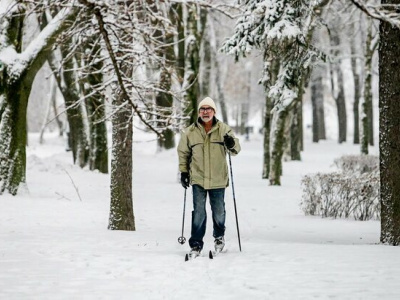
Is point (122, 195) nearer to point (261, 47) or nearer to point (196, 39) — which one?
point (261, 47)

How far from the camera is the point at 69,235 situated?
29.6 feet

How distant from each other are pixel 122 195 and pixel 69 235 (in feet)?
3.29

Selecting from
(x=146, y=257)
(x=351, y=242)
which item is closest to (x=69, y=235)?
(x=146, y=257)

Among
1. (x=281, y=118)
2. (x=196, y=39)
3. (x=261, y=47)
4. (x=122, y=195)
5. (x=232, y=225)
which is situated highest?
(x=196, y=39)

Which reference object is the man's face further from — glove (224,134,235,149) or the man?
glove (224,134,235,149)

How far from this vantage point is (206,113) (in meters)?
7.28

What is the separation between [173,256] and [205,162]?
122 centimetres

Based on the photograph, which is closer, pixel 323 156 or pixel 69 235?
pixel 69 235

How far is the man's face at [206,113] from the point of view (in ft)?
23.9

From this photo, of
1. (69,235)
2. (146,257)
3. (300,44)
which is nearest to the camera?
(146,257)

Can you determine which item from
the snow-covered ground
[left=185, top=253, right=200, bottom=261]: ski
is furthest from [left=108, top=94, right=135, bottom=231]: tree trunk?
[left=185, top=253, right=200, bottom=261]: ski

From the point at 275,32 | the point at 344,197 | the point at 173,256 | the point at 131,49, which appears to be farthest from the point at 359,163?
the point at 173,256

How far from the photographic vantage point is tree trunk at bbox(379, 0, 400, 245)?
731cm

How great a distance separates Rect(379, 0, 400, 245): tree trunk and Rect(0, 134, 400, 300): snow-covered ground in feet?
1.51
